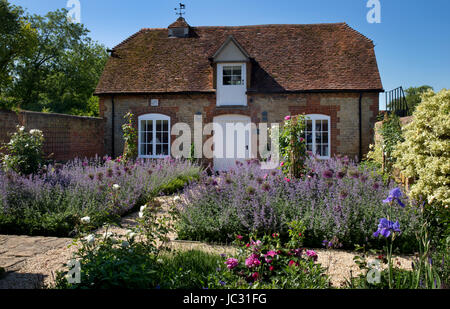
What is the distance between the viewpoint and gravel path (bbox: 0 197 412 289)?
378 cm

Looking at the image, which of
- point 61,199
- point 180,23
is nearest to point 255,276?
point 61,199

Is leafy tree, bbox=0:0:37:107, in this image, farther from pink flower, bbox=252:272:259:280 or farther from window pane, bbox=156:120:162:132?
pink flower, bbox=252:272:259:280

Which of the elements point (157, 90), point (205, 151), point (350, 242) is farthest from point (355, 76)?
point (350, 242)

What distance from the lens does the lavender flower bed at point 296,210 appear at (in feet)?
15.9

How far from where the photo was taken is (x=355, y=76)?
13773 millimetres

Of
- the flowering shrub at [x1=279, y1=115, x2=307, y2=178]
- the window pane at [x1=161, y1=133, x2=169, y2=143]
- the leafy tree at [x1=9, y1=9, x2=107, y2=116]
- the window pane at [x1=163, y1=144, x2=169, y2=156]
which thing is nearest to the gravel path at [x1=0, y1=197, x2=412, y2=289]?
the flowering shrub at [x1=279, y1=115, x2=307, y2=178]

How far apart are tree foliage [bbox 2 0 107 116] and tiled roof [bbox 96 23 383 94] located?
15803 mm

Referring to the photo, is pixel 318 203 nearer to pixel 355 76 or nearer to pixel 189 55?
pixel 355 76

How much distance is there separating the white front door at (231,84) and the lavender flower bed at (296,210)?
8413mm

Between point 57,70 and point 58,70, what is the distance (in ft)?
0.36

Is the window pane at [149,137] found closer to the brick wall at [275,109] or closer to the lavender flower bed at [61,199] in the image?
the brick wall at [275,109]

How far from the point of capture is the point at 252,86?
46.5ft

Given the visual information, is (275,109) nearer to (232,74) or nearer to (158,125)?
(232,74)
